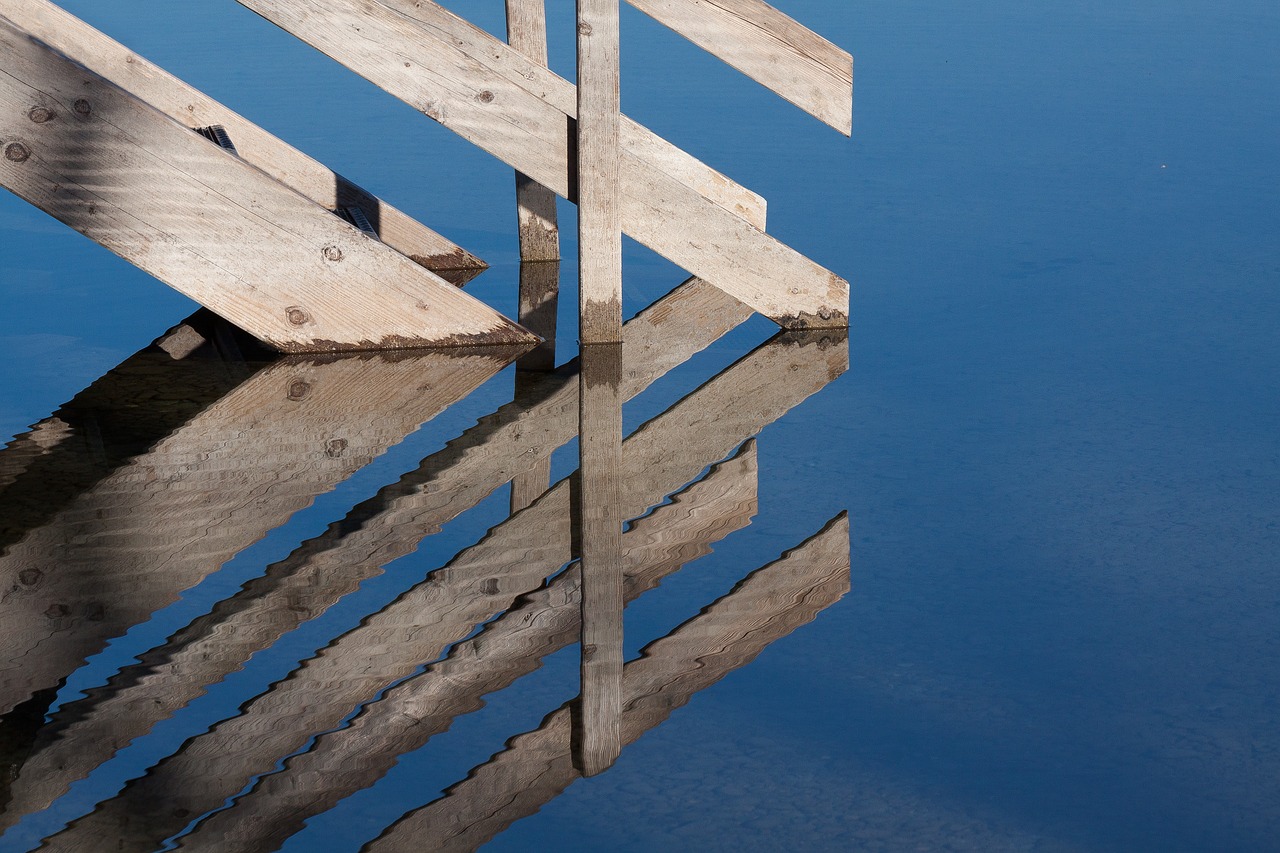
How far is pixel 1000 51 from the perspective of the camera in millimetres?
12945

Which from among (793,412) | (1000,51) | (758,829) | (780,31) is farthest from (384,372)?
(1000,51)

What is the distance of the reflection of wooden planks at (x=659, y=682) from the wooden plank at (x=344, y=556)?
77 cm

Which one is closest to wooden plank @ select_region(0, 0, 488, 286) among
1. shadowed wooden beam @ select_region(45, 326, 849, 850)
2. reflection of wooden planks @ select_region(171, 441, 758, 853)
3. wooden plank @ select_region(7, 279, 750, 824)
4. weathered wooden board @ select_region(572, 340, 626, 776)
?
wooden plank @ select_region(7, 279, 750, 824)

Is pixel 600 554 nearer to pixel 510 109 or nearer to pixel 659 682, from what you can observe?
pixel 659 682

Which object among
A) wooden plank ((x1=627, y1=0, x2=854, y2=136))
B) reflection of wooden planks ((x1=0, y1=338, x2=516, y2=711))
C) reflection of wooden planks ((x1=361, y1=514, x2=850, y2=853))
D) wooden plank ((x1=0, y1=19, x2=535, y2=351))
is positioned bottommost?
reflection of wooden planks ((x1=0, y1=338, x2=516, y2=711))

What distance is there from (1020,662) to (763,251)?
2734 mm

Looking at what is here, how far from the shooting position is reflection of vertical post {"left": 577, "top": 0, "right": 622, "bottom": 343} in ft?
18.9

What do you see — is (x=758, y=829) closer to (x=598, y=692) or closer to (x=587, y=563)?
(x=598, y=692)

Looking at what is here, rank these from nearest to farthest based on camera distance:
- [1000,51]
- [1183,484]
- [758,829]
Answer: [758,829] < [1183,484] < [1000,51]

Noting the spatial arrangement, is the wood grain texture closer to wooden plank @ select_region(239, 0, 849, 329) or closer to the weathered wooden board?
the weathered wooden board

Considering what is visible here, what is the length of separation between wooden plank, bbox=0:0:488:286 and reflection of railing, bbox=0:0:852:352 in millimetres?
1061

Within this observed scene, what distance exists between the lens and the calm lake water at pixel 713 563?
332 cm

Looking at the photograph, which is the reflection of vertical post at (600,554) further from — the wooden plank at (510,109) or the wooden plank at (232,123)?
the wooden plank at (232,123)

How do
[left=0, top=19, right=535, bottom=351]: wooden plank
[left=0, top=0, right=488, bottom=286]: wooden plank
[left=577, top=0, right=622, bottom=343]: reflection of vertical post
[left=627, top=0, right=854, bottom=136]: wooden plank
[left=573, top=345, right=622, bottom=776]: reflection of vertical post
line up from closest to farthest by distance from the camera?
[left=573, top=345, right=622, bottom=776]: reflection of vertical post < [left=0, top=19, right=535, bottom=351]: wooden plank < [left=577, top=0, right=622, bottom=343]: reflection of vertical post < [left=627, top=0, right=854, bottom=136]: wooden plank < [left=0, top=0, right=488, bottom=286]: wooden plank
